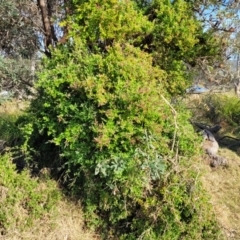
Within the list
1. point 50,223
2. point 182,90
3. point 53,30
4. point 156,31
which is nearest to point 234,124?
point 182,90

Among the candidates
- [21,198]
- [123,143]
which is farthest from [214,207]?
[21,198]

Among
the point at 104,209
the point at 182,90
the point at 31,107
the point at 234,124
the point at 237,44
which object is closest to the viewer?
the point at 104,209

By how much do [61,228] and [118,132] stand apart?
139cm

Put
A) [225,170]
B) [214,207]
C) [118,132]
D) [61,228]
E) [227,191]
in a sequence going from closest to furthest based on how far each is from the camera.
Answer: [118,132] → [61,228] → [214,207] → [227,191] → [225,170]

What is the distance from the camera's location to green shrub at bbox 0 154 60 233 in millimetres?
3832

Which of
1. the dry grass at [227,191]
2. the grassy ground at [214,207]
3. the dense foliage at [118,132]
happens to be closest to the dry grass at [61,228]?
the grassy ground at [214,207]

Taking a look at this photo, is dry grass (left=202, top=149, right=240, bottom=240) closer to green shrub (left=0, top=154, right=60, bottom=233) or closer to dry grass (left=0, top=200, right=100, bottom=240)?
dry grass (left=0, top=200, right=100, bottom=240)

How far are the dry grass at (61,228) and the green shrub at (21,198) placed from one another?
8 centimetres

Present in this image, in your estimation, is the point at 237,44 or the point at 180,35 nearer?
the point at 180,35

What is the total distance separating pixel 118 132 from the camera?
3906 millimetres

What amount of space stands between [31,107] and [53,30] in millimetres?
1500

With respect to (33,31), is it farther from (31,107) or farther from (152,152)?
(152,152)

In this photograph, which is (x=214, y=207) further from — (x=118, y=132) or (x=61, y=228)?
(x=61, y=228)

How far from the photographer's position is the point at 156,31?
4812 millimetres
